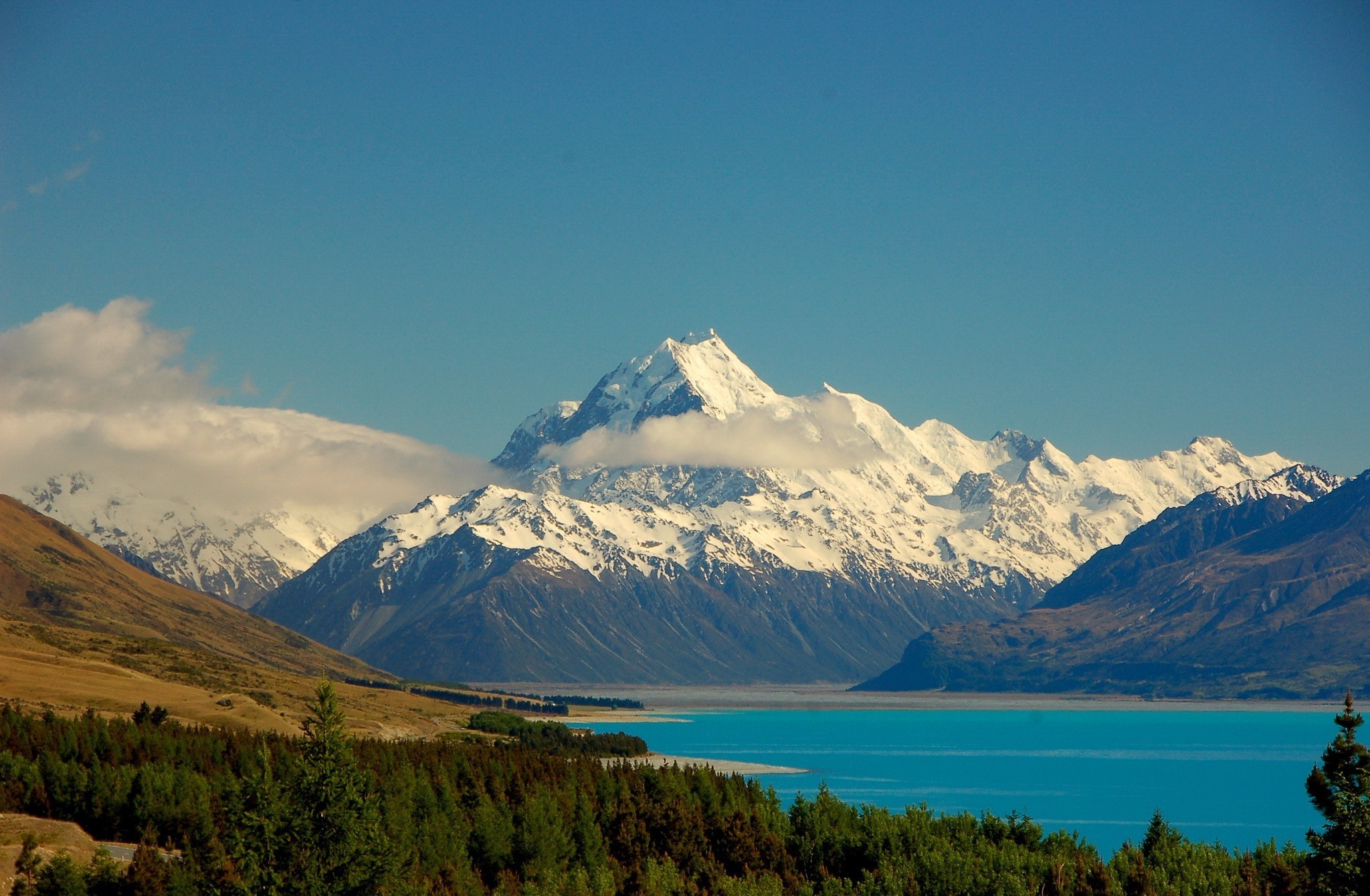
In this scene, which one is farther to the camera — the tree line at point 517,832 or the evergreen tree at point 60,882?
the evergreen tree at point 60,882

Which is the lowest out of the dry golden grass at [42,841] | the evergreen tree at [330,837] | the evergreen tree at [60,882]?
the evergreen tree at [60,882]

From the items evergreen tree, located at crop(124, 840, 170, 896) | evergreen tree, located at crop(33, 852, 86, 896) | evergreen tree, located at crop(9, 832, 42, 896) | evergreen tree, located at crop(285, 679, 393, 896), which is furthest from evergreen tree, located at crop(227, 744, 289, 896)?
evergreen tree, located at crop(9, 832, 42, 896)

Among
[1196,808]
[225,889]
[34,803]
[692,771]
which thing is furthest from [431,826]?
[1196,808]

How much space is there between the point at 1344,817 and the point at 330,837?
43070 mm

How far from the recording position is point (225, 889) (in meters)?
68.2

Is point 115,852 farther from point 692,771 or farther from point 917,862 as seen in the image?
point 692,771

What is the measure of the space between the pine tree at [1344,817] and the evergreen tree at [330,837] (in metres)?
39.8

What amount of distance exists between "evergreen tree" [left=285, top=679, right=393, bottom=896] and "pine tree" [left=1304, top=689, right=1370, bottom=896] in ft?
131

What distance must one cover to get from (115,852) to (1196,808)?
123 m

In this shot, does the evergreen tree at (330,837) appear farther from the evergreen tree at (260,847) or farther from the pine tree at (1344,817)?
the pine tree at (1344,817)

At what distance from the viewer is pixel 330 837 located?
67.8 metres

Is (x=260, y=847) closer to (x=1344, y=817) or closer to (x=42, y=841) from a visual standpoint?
(x=42, y=841)

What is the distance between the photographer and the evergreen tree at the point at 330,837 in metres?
67.2

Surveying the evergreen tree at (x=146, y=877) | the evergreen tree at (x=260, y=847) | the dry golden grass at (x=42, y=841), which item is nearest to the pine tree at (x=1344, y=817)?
the evergreen tree at (x=260, y=847)
